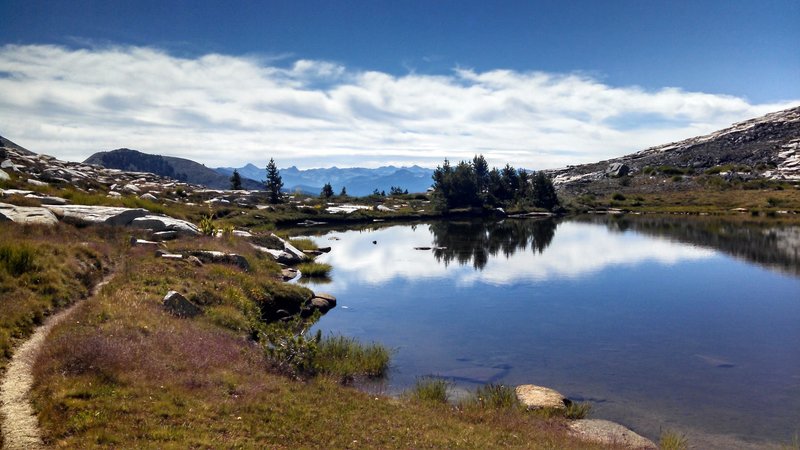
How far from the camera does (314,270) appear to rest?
5450cm

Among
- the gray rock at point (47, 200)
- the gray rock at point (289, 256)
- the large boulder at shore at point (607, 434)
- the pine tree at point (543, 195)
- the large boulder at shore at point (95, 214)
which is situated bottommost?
the large boulder at shore at point (607, 434)

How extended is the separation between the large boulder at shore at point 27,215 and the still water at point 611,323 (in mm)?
20065

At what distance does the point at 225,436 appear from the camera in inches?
535

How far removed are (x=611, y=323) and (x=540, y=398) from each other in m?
16.9

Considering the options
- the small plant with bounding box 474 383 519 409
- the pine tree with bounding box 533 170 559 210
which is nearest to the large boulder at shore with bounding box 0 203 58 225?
the small plant with bounding box 474 383 519 409

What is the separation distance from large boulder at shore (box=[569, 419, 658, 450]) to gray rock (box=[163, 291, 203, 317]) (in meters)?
18.9

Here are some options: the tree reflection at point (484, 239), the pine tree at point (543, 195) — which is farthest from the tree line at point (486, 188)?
the tree reflection at point (484, 239)

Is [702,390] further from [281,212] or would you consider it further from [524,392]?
[281,212]

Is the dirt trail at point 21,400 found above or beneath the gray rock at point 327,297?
above

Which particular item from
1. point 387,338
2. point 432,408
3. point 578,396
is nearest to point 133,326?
point 432,408

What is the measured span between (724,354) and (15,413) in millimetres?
32745

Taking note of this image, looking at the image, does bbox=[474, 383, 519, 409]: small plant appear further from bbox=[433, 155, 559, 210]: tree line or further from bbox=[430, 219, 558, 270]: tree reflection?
bbox=[433, 155, 559, 210]: tree line

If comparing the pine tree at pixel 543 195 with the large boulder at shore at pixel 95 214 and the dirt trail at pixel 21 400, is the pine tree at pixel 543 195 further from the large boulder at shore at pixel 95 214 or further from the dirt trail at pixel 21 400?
the dirt trail at pixel 21 400

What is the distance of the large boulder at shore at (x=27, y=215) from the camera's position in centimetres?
3259
